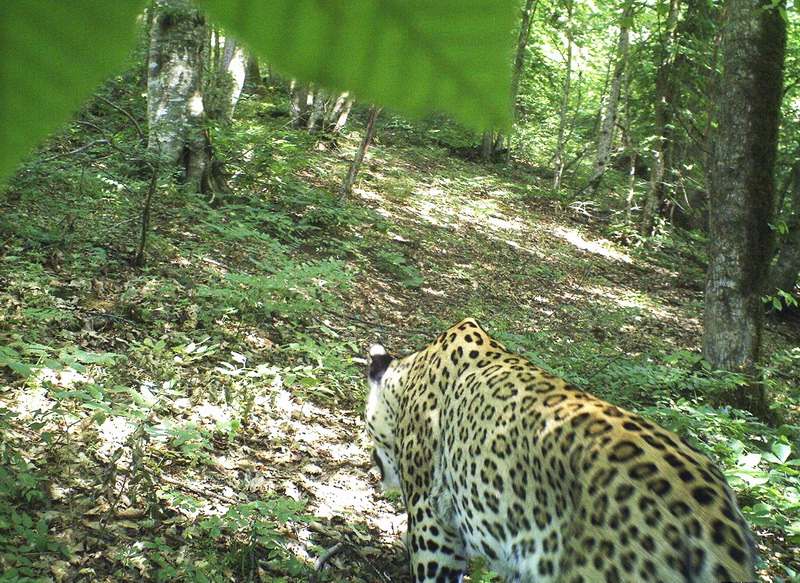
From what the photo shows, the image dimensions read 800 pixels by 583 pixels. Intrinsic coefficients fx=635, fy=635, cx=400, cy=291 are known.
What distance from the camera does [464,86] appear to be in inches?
8.1

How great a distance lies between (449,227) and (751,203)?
6245 millimetres

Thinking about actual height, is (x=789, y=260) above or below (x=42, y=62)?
below

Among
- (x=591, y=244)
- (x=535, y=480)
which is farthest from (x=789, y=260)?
(x=535, y=480)

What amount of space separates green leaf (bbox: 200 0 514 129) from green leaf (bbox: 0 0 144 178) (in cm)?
4

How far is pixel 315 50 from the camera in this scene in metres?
0.19

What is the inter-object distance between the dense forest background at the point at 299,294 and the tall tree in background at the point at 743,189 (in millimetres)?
26

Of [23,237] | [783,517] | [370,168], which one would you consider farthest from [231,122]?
[783,517]

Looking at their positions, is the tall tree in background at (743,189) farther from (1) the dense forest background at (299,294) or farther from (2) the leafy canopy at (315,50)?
(2) the leafy canopy at (315,50)

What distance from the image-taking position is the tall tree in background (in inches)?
240

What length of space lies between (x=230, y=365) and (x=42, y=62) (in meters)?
4.74

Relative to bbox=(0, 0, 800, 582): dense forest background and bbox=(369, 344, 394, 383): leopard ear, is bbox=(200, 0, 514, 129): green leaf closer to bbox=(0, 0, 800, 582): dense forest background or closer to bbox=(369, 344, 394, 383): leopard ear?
bbox=(0, 0, 800, 582): dense forest background

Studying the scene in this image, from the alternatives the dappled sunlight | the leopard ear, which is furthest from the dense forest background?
the dappled sunlight

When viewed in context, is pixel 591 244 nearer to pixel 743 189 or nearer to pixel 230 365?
pixel 743 189

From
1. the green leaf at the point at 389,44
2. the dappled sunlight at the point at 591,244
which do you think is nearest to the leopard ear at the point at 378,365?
the green leaf at the point at 389,44
